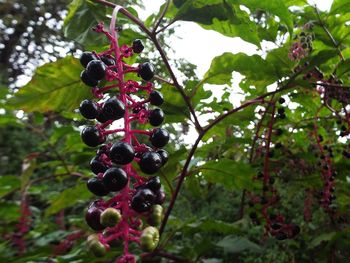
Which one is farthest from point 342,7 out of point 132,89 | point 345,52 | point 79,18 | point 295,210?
point 295,210

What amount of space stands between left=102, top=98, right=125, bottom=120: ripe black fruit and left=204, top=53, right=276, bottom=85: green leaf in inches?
35.1

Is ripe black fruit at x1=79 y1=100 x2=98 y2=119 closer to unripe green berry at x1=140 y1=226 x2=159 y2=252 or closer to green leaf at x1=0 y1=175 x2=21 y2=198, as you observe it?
unripe green berry at x1=140 y1=226 x2=159 y2=252

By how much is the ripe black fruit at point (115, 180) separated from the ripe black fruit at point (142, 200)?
4 cm

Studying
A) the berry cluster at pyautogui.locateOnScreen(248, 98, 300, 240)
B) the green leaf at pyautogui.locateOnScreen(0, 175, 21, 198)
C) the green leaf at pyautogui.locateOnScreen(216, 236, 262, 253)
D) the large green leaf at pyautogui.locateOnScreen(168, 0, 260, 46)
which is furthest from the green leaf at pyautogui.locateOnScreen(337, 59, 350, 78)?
the green leaf at pyautogui.locateOnScreen(0, 175, 21, 198)

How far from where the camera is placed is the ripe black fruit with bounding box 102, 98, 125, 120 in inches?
37.0

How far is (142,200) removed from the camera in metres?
0.87

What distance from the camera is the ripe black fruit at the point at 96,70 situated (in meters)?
1.02

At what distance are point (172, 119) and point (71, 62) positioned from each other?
67 cm

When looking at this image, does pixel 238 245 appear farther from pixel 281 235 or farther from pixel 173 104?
pixel 173 104

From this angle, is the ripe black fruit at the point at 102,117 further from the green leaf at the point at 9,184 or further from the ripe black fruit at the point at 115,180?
the green leaf at the point at 9,184

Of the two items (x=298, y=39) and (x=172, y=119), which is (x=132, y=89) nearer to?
(x=172, y=119)

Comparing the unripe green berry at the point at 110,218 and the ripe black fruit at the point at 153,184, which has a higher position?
the ripe black fruit at the point at 153,184

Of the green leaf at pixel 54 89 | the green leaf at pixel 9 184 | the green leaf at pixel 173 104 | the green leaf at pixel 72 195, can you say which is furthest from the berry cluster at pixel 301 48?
the green leaf at pixel 9 184

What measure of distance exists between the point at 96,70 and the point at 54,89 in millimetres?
577
